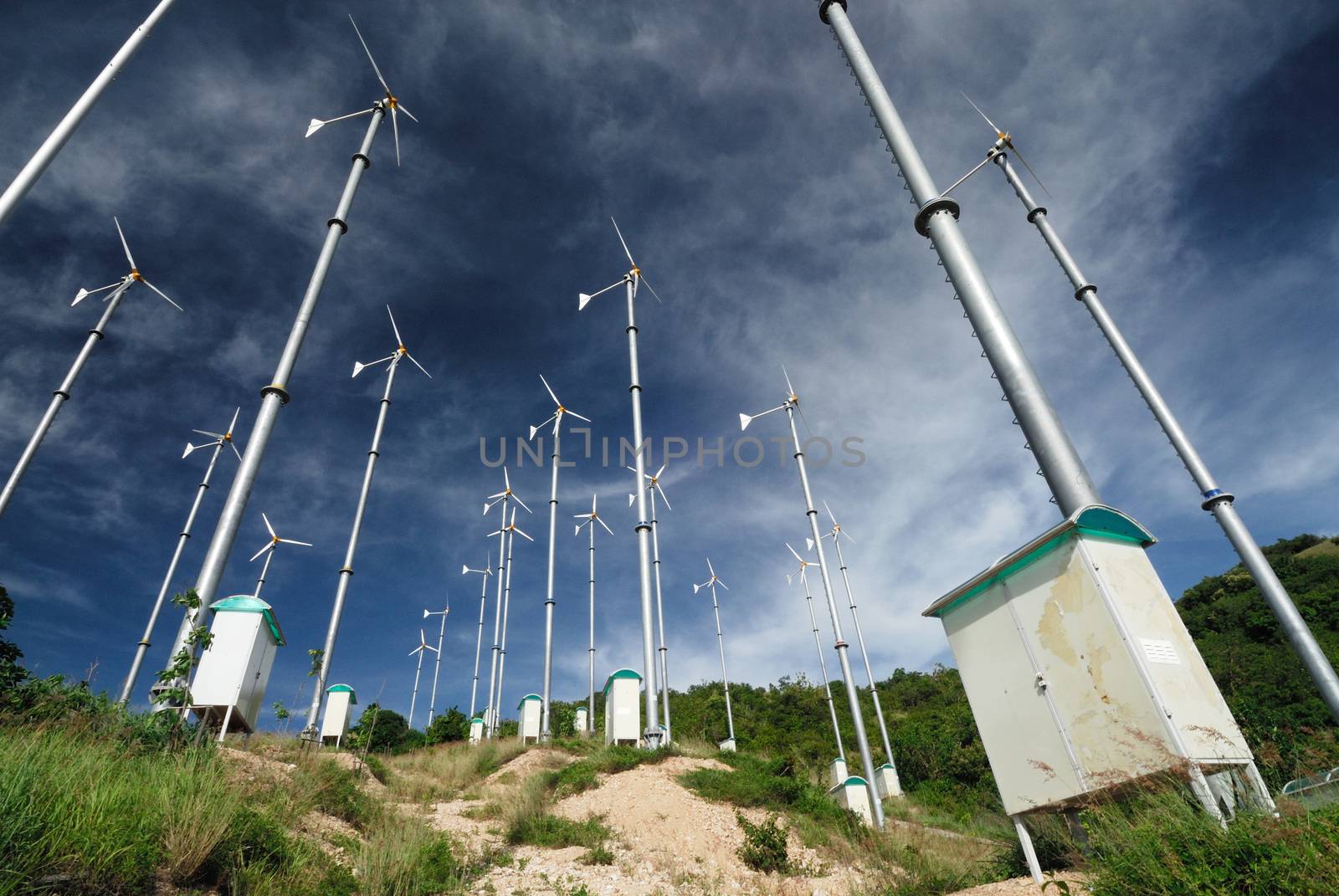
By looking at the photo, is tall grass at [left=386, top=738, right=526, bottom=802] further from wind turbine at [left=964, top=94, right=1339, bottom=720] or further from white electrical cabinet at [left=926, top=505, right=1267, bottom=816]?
wind turbine at [left=964, top=94, right=1339, bottom=720]

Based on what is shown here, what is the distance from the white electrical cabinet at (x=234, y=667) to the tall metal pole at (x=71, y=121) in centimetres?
680

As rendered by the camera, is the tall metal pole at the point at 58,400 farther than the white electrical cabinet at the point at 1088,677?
Yes

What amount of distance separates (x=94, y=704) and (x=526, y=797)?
8.25 metres

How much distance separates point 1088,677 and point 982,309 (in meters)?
4.98

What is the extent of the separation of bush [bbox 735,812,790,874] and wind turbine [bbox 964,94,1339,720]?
382 inches

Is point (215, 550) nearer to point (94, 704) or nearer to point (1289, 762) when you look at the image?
point (94, 704)

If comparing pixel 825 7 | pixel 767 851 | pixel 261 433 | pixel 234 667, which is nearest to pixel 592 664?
pixel 767 851

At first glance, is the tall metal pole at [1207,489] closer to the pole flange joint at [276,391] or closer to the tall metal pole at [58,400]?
the pole flange joint at [276,391]

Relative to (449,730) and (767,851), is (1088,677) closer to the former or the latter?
(767,851)

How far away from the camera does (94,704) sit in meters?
8.66

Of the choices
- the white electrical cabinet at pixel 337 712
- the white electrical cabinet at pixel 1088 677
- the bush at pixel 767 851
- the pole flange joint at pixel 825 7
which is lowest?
the bush at pixel 767 851

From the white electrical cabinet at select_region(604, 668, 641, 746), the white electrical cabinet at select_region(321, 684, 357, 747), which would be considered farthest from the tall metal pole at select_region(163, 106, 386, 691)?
the white electrical cabinet at select_region(321, 684, 357, 747)

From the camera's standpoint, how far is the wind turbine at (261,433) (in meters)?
8.75

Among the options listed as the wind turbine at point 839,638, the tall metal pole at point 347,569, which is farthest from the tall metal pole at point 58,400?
the wind turbine at point 839,638
